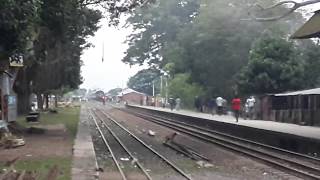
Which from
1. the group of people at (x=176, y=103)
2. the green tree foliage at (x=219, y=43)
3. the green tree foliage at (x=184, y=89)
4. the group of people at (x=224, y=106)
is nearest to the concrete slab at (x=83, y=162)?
the group of people at (x=224, y=106)

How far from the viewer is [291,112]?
3612cm

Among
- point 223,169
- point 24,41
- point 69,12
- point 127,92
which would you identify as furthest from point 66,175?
point 127,92

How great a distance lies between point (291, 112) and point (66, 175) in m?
23.4

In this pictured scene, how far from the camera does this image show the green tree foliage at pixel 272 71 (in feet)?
149

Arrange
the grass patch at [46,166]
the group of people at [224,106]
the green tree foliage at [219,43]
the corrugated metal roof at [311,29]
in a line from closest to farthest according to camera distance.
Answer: the grass patch at [46,166], the corrugated metal roof at [311,29], the group of people at [224,106], the green tree foliage at [219,43]

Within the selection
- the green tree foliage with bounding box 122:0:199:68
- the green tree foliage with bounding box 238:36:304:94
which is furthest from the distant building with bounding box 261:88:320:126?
the green tree foliage with bounding box 122:0:199:68

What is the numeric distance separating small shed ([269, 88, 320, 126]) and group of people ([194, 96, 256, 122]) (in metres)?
2.33

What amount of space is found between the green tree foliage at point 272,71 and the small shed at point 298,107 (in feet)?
18.0

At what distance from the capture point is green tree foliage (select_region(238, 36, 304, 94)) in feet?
149

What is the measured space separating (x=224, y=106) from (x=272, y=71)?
881 cm

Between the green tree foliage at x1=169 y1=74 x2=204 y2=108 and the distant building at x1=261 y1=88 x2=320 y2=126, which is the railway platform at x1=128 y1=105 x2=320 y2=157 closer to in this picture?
the distant building at x1=261 y1=88 x2=320 y2=126

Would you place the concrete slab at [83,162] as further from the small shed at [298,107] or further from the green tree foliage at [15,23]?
the small shed at [298,107]

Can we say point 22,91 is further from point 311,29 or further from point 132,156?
point 132,156

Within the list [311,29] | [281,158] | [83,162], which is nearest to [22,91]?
[311,29]
